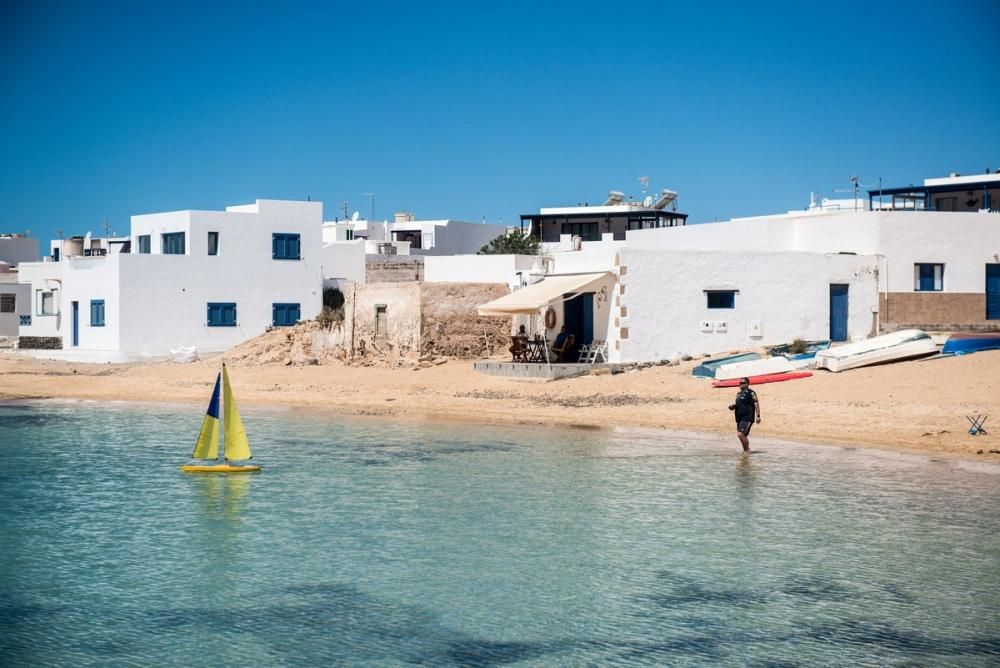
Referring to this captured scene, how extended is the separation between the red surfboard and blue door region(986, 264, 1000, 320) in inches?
447

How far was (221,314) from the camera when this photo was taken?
49375mm

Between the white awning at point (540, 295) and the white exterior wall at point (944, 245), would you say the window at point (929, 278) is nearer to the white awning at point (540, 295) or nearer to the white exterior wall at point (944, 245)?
the white exterior wall at point (944, 245)

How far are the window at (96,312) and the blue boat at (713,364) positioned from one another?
26487 millimetres

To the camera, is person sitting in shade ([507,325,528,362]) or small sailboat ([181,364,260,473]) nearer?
small sailboat ([181,364,260,473])

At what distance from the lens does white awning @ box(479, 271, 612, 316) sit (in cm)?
3503

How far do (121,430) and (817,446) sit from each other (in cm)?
1770

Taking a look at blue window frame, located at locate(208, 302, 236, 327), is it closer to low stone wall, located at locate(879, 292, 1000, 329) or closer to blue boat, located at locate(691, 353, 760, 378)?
blue boat, located at locate(691, 353, 760, 378)

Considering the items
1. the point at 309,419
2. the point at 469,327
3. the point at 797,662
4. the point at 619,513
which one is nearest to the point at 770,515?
the point at 619,513

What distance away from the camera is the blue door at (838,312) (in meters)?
37.8

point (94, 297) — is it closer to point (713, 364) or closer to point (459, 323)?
point (459, 323)

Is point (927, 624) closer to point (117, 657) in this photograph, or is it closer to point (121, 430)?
point (117, 657)

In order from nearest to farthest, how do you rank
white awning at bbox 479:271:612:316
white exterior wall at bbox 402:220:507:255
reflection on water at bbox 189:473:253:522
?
reflection on water at bbox 189:473:253:522 → white awning at bbox 479:271:612:316 → white exterior wall at bbox 402:220:507:255

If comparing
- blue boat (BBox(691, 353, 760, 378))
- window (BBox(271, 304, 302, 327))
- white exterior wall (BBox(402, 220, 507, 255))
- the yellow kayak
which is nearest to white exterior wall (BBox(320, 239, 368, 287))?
window (BBox(271, 304, 302, 327))

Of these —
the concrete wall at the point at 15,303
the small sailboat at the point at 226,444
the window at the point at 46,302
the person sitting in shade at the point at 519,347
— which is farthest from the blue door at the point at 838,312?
the concrete wall at the point at 15,303
